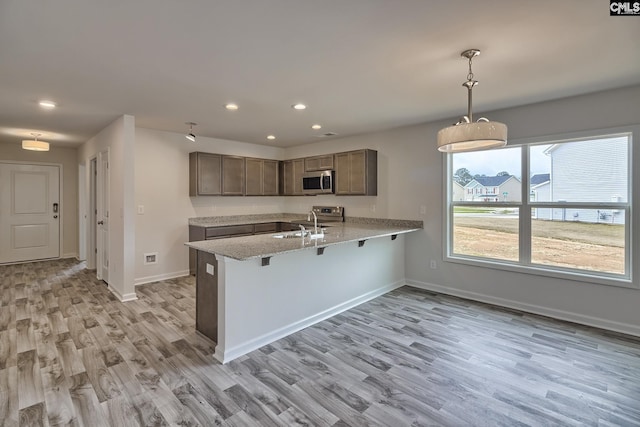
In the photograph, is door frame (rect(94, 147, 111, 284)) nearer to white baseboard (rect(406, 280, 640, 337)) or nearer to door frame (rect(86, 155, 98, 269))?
door frame (rect(86, 155, 98, 269))

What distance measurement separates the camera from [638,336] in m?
3.05

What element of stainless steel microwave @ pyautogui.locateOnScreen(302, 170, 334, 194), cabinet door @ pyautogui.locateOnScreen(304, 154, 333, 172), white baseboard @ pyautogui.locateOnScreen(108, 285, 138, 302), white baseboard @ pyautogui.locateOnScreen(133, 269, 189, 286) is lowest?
white baseboard @ pyautogui.locateOnScreen(108, 285, 138, 302)

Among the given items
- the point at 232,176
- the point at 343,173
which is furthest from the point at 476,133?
the point at 232,176

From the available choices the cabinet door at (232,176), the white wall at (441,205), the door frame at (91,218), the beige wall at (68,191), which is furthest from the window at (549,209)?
the beige wall at (68,191)

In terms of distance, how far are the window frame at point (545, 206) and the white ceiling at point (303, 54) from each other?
1.55ft

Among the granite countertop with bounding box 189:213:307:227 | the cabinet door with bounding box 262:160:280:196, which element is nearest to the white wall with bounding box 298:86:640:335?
the cabinet door with bounding box 262:160:280:196

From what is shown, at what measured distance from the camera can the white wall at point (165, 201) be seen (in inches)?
191

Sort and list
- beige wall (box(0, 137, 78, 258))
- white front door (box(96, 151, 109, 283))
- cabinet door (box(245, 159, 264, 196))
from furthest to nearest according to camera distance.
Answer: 1. beige wall (box(0, 137, 78, 258))
2. cabinet door (box(245, 159, 264, 196))
3. white front door (box(96, 151, 109, 283))

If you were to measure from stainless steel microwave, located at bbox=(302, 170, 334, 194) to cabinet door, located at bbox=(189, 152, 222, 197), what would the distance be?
1550 mm

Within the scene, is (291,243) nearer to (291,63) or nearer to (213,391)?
(213,391)

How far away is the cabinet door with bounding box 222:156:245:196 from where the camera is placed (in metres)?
5.55

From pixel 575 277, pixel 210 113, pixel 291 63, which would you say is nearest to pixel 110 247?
pixel 210 113

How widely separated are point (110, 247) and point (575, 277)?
5864mm

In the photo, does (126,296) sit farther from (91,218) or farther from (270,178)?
(270,178)
